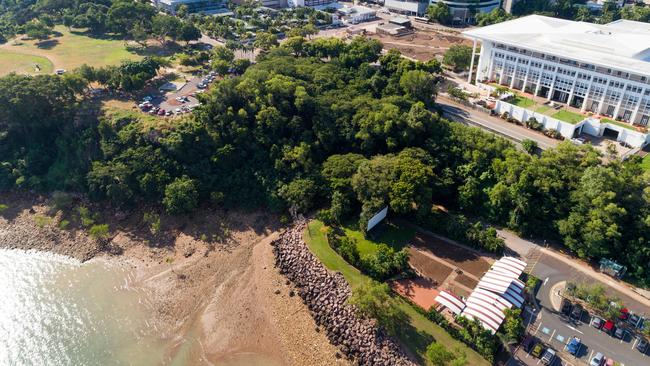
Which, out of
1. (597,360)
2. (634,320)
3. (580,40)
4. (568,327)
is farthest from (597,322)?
(580,40)

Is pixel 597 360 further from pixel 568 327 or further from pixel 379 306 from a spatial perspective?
pixel 379 306

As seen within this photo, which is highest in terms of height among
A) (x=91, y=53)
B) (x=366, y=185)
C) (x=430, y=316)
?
(x=91, y=53)

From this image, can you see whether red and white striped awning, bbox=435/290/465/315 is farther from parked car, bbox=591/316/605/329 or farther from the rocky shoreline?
parked car, bbox=591/316/605/329

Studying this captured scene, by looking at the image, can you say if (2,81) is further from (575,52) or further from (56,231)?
(575,52)

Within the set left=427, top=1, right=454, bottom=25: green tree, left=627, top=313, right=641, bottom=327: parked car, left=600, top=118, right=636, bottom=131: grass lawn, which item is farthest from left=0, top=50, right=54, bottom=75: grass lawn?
left=600, top=118, right=636, bottom=131: grass lawn

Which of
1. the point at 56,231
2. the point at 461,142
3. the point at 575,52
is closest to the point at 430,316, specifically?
the point at 461,142

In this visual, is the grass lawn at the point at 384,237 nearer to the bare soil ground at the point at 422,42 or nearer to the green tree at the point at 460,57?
the green tree at the point at 460,57
